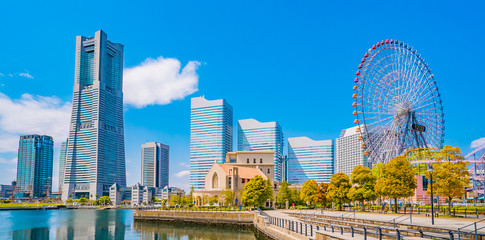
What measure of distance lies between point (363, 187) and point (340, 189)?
276 inches

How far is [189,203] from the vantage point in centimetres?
11694

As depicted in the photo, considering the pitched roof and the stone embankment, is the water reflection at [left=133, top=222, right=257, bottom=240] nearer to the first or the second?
the stone embankment

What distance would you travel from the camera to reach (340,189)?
88812 millimetres

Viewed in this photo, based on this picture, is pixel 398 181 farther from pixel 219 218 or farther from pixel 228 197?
pixel 228 197

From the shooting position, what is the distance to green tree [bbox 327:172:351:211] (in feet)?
290

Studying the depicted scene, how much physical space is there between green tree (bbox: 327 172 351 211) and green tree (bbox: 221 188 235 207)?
26.1 m

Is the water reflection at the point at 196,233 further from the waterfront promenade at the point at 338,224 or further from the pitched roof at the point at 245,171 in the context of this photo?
the pitched roof at the point at 245,171

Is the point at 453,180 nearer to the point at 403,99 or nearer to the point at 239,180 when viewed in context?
the point at 403,99

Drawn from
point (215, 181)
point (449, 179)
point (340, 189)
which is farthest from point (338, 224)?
point (215, 181)

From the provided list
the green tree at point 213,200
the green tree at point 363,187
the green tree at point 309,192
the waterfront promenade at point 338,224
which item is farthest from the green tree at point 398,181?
the green tree at point 213,200

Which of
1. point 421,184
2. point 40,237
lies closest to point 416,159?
point 421,184

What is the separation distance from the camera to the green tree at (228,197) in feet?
343

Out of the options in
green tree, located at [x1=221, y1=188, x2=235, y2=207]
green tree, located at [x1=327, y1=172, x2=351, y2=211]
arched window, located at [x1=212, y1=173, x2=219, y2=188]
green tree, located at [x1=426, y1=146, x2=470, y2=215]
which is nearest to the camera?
green tree, located at [x1=426, y1=146, x2=470, y2=215]

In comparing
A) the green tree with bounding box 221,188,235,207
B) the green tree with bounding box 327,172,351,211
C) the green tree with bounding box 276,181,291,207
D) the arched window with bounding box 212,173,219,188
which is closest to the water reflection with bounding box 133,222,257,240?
the green tree with bounding box 221,188,235,207
